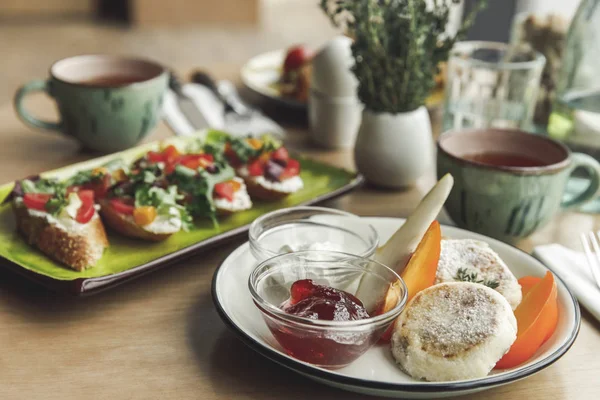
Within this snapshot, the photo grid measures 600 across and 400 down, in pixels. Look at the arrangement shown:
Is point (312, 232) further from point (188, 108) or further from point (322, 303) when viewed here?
point (188, 108)

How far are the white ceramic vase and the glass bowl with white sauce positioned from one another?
0.34m

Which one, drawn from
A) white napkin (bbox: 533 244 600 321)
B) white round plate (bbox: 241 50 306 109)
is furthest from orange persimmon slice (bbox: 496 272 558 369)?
white round plate (bbox: 241 50 306 109)

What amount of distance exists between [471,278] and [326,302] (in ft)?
0.80

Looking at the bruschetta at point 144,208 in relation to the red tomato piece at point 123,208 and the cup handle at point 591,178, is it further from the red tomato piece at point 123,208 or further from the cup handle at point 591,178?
the cup handle at point 591,178

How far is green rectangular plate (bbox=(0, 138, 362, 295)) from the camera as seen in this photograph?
3.50 feet

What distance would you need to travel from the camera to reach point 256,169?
4.67 feet

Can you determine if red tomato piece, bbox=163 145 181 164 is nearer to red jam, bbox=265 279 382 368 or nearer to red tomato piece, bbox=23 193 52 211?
red tomato piece, bbox=23 193 52 211

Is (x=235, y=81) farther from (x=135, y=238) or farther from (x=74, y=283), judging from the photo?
(x=74, y=283)

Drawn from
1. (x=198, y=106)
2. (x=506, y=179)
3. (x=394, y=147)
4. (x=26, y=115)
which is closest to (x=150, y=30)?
(x=198, y=106)

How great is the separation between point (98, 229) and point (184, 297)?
0.66 ft

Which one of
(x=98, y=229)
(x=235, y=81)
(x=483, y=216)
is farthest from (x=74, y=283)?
(x=235, y=81)

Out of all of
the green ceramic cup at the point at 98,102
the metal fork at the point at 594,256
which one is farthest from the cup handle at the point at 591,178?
the green ceramic cup at the point at 98,102

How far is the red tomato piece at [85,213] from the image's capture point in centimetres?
117

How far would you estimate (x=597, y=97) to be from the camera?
155 centimetres
